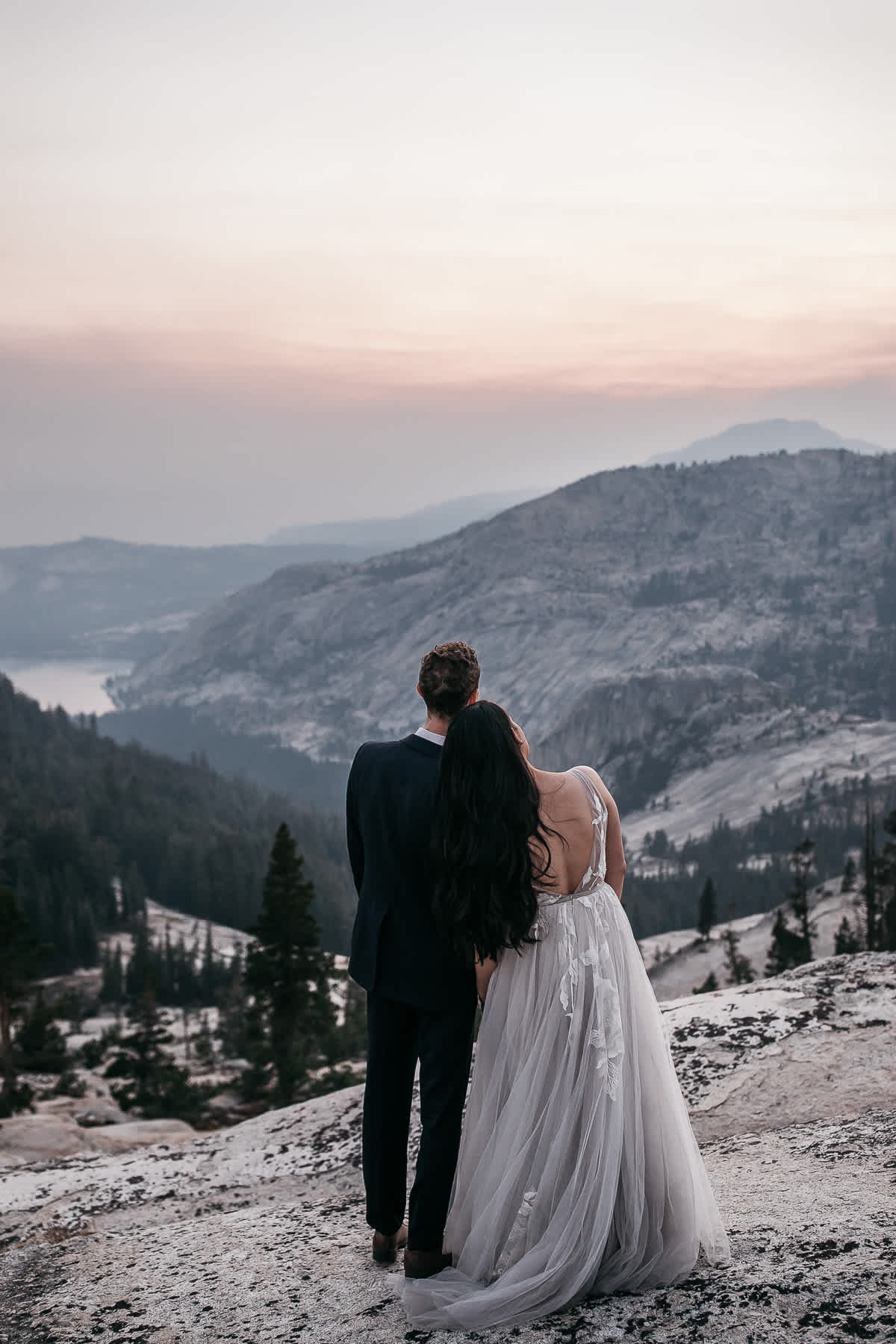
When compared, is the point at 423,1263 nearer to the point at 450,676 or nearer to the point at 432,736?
the point at 432,736

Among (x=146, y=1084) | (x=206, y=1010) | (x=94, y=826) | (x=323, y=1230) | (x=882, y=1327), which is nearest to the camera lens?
(x=882, y=1327)

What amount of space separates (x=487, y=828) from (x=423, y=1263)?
Answer: 264 centimetres

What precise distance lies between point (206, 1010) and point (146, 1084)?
5305cm

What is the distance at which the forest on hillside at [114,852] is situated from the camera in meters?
117

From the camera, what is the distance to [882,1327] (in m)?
4.87

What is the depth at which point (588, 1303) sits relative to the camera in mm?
5559

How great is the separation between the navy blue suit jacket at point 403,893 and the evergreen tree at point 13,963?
86.6 feet

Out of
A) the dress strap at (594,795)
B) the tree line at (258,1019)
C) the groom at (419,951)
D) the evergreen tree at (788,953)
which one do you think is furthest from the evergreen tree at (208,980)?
the dress strap at (594,795)

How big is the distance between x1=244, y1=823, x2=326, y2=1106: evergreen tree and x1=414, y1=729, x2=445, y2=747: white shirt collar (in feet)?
80.9

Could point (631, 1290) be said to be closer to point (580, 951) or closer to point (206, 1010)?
point (580, 951)

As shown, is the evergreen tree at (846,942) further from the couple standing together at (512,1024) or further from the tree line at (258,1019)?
the couple standing together at (512,1024)

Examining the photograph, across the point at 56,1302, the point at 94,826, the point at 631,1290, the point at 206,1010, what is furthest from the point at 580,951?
the point at 94,826

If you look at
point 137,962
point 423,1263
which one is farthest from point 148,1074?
point 137,962

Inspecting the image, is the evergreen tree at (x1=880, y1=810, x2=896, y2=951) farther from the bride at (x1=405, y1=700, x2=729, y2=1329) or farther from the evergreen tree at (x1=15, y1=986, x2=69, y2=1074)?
the bride at (x1=405, y1=700, x2=729, y2=1329)
